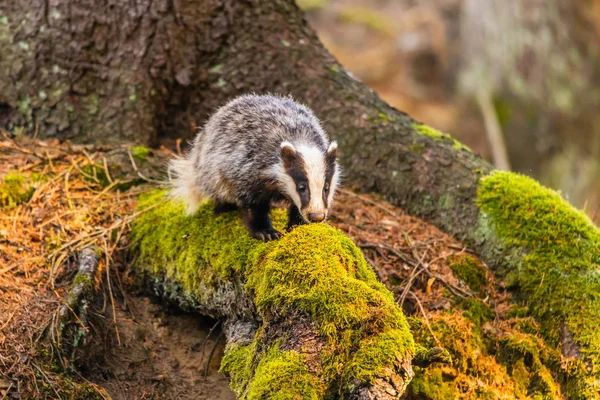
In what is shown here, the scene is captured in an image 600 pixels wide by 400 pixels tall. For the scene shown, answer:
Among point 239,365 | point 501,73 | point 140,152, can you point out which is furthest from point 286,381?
point 501,73

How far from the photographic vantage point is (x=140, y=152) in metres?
6.32

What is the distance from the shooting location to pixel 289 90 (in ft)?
22.4

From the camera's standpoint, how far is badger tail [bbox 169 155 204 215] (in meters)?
5.58

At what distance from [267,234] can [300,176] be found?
476mm

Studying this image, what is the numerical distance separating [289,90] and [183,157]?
Answer: 129 centimetres

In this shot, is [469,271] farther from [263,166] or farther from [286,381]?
[286,381]

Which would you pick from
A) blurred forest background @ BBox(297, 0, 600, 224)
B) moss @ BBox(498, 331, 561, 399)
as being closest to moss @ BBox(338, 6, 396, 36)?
blurred forest background @ BBox(297, 0, 600, 224)

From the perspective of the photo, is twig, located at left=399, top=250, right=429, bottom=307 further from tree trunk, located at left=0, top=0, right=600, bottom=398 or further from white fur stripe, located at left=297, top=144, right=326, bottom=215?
white fur stripe, located at left=297, top=144, right=326, bottom=215

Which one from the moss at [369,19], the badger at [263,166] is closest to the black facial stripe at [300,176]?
the badger at [263,166]

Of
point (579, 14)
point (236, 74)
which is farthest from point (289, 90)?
point (579, 14)

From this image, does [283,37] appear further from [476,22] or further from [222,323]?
[476,22]

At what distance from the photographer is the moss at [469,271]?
210 inches

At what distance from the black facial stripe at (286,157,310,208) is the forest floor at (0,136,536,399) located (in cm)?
79

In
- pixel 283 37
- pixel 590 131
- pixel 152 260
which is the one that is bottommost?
pixel 590 131
